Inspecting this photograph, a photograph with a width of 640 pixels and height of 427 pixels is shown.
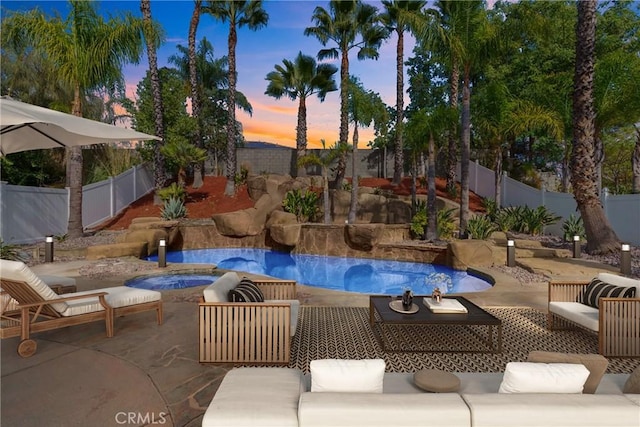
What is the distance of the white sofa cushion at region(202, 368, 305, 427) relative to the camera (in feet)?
7.39

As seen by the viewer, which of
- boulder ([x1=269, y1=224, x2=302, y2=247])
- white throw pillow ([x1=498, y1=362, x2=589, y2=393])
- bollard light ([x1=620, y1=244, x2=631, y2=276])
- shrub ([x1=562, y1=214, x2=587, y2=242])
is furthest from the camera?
boulder ([x1=269, y1=224, x2=302, y2=247])

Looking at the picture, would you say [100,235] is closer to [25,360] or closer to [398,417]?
[25,360]

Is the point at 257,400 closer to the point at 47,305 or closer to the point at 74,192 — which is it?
the point at 47,305

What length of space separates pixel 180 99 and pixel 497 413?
859 inches

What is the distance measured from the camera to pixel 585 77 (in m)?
11.4

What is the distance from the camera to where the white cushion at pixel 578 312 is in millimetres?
4963

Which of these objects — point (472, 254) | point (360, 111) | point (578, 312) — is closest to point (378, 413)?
point (578, 312)

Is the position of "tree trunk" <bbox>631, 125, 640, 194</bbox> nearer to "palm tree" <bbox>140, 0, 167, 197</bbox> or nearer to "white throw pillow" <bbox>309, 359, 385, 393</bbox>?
"white throw pillow" <bbox>309, 359, 385, 393</bbox>

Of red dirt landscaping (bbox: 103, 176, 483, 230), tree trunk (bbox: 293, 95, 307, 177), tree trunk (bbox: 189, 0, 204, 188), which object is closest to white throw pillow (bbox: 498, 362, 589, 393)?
red dirt landscaping (bbox: 103, 176, 483, 230)

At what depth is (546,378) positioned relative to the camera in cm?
245

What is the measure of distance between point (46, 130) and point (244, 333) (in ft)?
16.7

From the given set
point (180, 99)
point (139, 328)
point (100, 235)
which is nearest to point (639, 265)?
point (139, 328)

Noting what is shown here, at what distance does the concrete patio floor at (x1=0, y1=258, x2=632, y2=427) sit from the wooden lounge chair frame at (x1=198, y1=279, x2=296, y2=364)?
7.8 inches

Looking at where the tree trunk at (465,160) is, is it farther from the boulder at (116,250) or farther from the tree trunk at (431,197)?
the boulder at (116,250)
